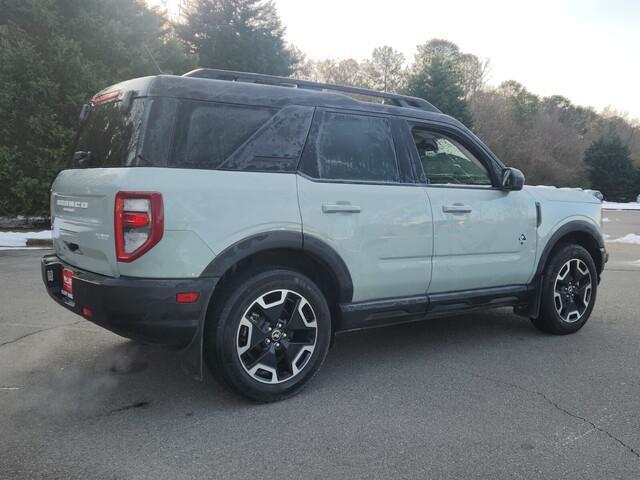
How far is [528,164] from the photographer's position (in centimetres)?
4691

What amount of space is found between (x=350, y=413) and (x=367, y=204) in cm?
136

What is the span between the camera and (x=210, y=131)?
3330 mm

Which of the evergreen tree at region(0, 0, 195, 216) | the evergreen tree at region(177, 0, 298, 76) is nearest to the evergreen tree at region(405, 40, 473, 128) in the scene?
the evergreen tree at region(177, 0, 298, 76)

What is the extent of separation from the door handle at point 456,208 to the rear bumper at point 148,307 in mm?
1902

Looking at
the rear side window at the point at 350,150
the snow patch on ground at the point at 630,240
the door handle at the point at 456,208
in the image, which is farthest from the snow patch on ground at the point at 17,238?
the snow patch on ground at the point at 630,240

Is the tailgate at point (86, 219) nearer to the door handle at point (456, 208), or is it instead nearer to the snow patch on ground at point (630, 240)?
the door handle at point (456, 208)

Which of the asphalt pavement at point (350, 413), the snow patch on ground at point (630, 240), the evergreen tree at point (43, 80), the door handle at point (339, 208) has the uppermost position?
the evergreen tree at point (43, 80)

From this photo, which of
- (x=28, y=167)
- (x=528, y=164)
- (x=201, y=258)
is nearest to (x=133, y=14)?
(x=28, y=167)

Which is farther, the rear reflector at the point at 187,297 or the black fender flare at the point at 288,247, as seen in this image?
the black fender flare at the point at 288,247

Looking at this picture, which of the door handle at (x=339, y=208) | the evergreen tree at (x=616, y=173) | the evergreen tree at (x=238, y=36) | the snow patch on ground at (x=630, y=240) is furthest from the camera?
the evergreen tree at (x=616, y=173)

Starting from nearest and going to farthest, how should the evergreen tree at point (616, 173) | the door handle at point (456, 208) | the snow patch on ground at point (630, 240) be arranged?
1. the door handle at point (456, 208)
2. the snow patch on ground at point (630, 240)
3. the evergreen tree at point (616, 173)

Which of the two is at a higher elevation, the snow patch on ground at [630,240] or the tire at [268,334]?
the tire at [268,334]

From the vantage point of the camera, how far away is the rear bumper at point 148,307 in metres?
3.06

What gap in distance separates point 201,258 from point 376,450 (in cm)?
141
